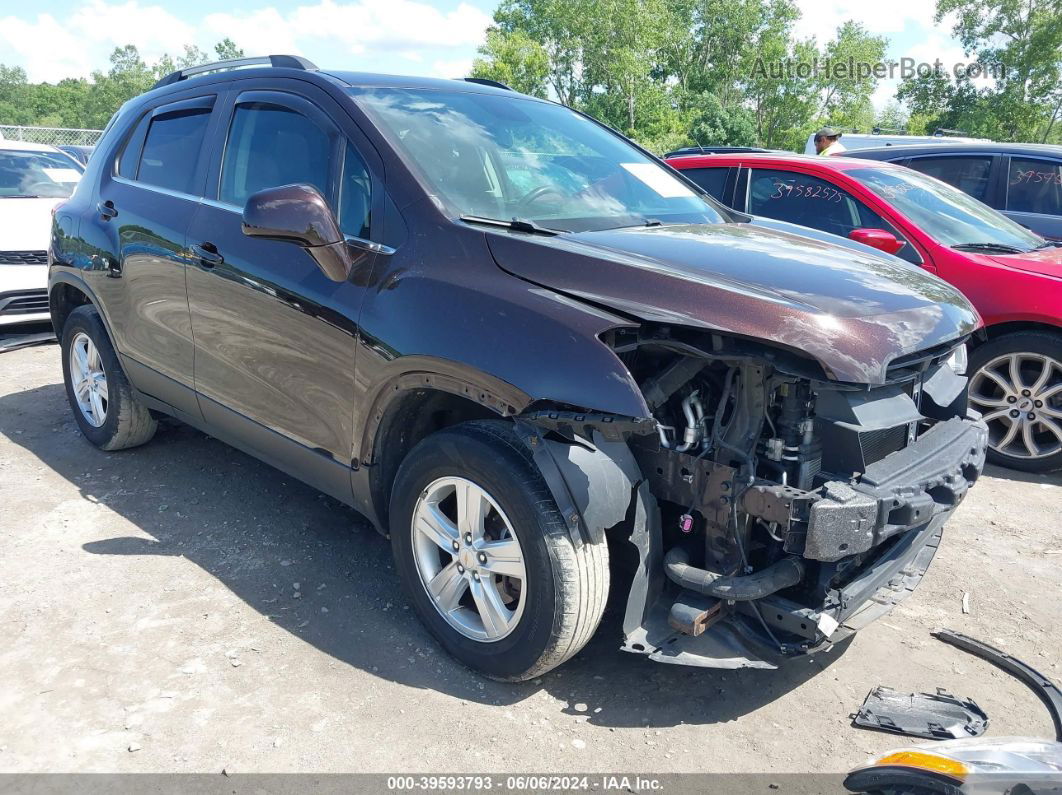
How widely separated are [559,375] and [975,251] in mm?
3870

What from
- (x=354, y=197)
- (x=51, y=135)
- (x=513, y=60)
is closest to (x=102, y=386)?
(x=354, y=197)

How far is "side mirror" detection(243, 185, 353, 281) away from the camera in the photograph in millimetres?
2725

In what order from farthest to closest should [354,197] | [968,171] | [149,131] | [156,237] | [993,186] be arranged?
[968,171]
[993,186]
[149,131]
[156,237]
[354,197]

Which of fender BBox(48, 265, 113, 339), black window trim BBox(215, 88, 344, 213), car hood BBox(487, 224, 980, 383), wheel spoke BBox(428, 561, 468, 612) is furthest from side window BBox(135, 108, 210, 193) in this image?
wheel spoke BBox(428, 561, 468, 612)

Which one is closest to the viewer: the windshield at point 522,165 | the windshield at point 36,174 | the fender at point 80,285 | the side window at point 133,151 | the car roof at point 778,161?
the windshield at point 522,165

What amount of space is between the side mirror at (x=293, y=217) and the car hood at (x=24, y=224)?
5423 mm

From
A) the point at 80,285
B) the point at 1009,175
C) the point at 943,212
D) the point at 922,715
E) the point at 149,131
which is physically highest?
the point at 149,131

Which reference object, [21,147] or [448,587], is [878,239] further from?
[21,147]

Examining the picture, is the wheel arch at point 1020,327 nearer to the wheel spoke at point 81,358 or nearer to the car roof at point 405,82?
the car roof at point 405,82

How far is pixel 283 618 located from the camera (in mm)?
3205

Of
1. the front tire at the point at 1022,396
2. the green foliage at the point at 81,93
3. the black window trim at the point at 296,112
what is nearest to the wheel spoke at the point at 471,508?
the black window trim at the point at 296,112

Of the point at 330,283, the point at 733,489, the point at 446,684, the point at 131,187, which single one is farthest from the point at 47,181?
the point at 733,489

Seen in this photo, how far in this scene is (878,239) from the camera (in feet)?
15.6

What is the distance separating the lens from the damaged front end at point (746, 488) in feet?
7.53
